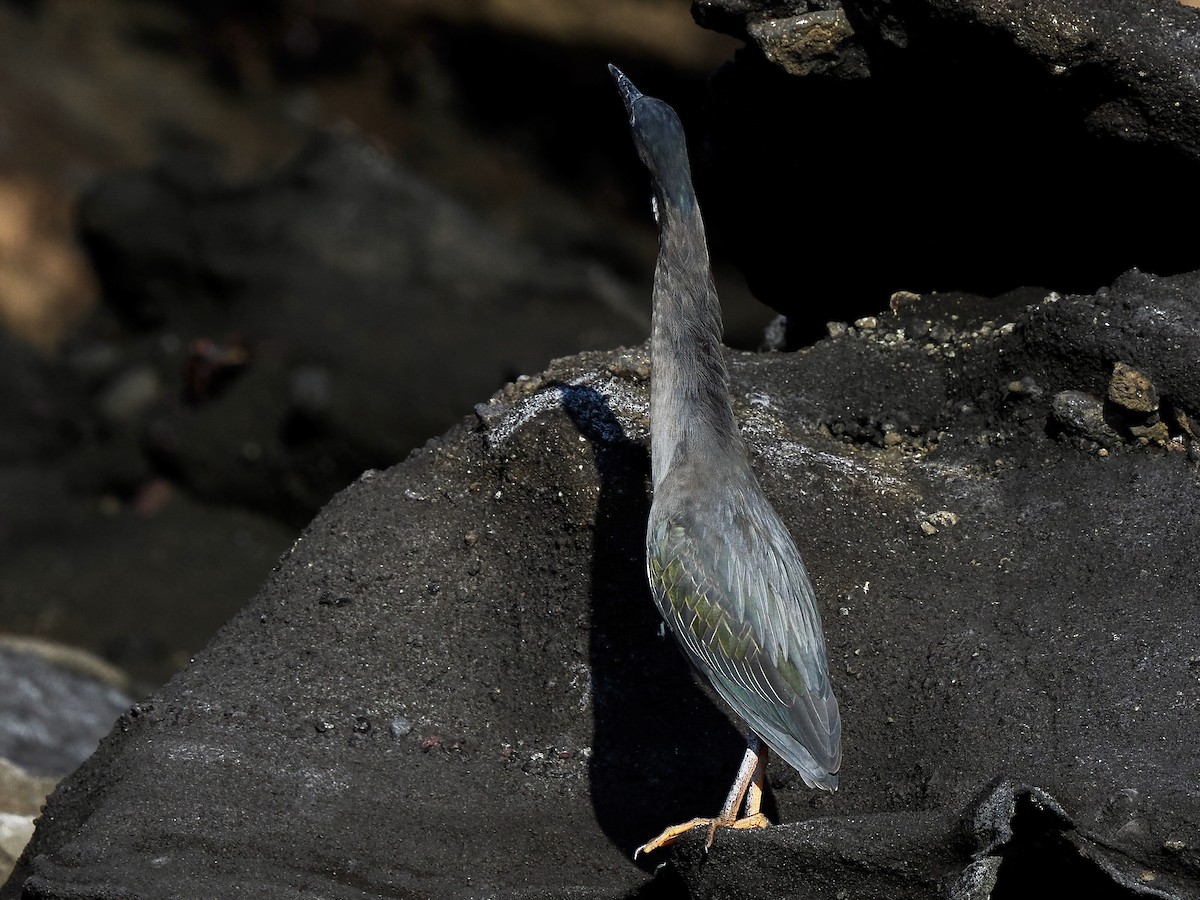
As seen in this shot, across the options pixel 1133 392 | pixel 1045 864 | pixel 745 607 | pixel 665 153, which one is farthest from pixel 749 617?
pixel 1133 392

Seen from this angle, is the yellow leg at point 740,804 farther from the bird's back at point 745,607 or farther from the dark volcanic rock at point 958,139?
the dark volcanic rock at point 958,139

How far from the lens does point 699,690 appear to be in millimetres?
4691

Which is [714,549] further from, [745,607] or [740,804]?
[740,804]

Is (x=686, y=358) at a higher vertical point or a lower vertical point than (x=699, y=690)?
higher

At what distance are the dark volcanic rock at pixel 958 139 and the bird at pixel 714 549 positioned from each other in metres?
1.11

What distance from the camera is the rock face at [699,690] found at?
3.76 meters

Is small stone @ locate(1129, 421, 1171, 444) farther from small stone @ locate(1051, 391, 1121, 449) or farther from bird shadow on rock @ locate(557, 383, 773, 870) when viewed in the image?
bird shadow on rock @ locate(557, 383, 773, 870)

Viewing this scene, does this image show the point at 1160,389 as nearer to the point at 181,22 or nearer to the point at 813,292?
the point at 813,292

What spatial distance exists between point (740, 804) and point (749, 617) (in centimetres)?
54

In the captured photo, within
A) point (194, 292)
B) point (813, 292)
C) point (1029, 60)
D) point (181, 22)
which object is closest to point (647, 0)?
point (181, 22)

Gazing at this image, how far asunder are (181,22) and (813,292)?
14042 mm

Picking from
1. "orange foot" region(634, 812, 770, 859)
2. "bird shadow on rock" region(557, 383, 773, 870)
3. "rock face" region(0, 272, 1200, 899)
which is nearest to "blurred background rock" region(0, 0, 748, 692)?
"rock face" region(0, 272, 1200, 899)

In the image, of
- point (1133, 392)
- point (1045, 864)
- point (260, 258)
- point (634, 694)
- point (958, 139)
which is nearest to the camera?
point (1045, 864)

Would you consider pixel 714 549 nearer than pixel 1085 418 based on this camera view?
Yes
